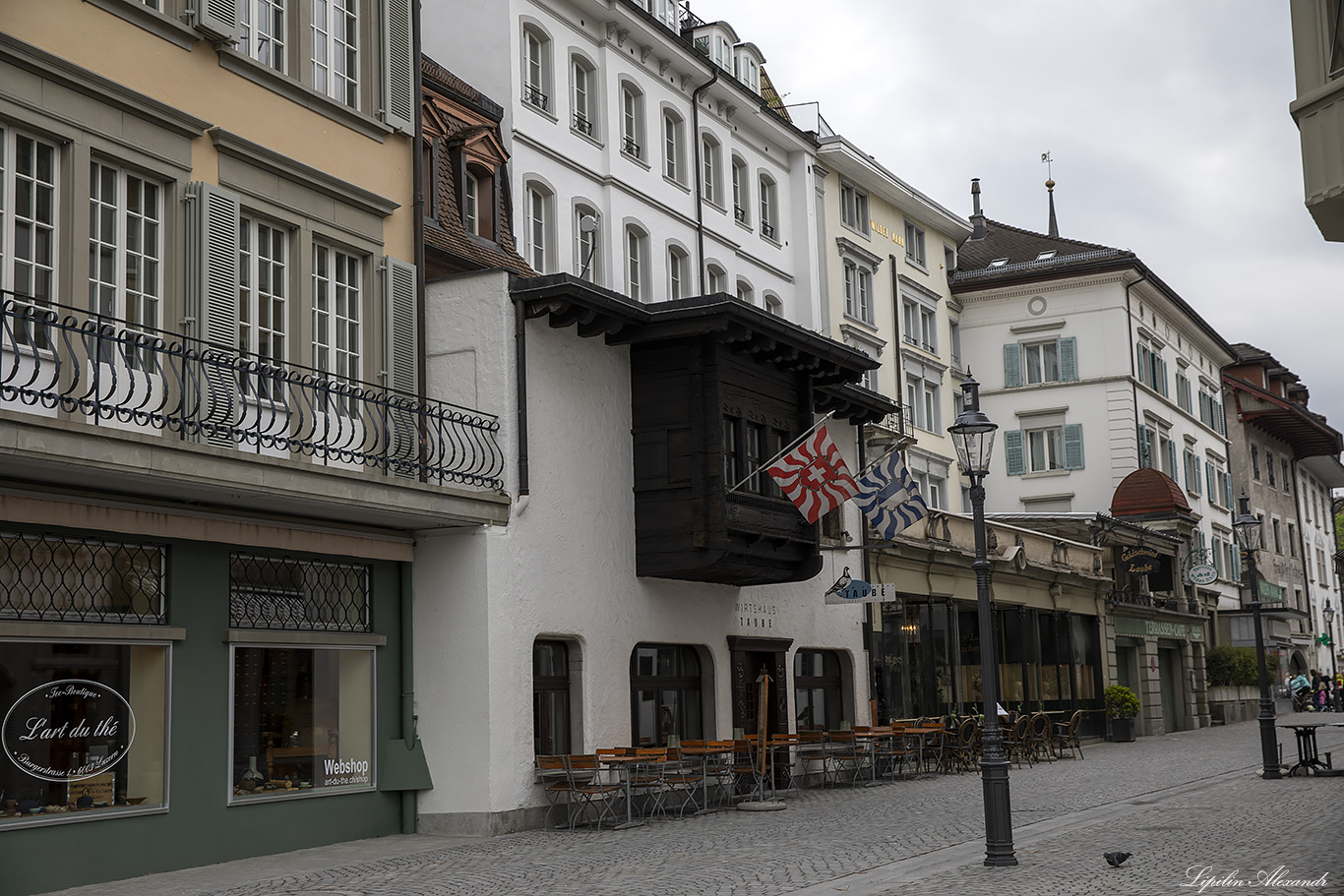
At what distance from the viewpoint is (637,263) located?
28.6 meters

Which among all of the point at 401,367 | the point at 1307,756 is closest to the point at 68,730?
the point at 401,367

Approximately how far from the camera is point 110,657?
14.4 m

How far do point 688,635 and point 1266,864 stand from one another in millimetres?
10305

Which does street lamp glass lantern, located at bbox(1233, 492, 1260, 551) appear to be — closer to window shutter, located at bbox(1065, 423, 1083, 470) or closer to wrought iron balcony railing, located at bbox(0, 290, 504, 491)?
wrought iron balcony railing, located at bbox(0, 290, 504, 491)

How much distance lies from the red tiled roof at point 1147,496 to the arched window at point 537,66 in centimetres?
2813

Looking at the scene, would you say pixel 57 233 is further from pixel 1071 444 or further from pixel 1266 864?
pixel 1071 444

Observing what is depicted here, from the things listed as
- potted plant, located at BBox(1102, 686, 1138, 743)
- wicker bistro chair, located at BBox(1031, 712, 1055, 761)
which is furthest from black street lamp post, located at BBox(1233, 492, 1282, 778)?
potted plant, located at BBox(1102, 686, 1138, 743)

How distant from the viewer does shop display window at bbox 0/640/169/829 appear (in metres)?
13.5

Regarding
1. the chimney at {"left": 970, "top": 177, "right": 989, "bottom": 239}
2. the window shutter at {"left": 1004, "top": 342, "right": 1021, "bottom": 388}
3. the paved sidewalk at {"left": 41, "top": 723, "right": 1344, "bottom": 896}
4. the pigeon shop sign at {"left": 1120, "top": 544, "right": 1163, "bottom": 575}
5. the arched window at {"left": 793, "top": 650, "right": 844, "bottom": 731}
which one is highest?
the chimney at {"left": 970, "top": 177, "right": 989, "bottom": 239}

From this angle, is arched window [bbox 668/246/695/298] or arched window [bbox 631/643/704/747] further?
arched window [bbox 668/246/695/298]

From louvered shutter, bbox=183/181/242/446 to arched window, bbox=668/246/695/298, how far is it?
14.4m

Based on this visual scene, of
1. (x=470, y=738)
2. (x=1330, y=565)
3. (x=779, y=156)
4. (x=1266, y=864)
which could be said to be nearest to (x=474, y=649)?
(x=470, y=738)

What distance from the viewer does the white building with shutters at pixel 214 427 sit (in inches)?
532

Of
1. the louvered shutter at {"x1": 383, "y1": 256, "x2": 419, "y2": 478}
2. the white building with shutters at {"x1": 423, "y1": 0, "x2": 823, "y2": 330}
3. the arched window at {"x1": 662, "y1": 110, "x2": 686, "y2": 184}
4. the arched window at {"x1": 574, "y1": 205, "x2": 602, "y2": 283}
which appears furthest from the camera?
the arched window at {"x1": 662, "y1": 110, "x2": 686, "y2": 184}
